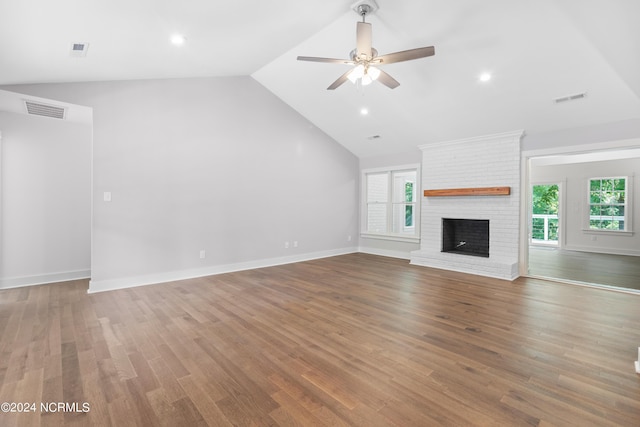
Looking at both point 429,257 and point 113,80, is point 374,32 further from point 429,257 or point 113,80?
point 429,257

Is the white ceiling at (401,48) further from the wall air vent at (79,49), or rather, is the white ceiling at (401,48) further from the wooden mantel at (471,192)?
the wooden mantel at (471,192)

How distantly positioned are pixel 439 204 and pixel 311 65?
369cm

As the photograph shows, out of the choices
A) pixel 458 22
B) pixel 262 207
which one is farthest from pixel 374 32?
pixel 262 207

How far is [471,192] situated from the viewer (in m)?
5.54

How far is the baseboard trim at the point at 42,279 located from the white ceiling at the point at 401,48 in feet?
9.18

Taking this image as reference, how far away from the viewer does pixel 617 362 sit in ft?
7.47

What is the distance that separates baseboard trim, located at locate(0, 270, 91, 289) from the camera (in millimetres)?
4273

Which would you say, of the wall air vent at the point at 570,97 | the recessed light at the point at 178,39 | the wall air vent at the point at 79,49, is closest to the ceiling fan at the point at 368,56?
the recessed light at the point at 178,39

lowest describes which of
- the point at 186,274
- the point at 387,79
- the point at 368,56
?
the point at 186,274

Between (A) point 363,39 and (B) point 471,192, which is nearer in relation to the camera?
(A) point 363,39

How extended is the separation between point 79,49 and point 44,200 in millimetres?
2783

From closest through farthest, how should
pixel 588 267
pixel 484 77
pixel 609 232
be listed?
pixel 484 77 → pixel 588 267 → pixel 609 232

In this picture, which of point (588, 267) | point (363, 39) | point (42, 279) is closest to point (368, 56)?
point (363, 39)

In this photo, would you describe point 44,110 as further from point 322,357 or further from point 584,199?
point 584,199
